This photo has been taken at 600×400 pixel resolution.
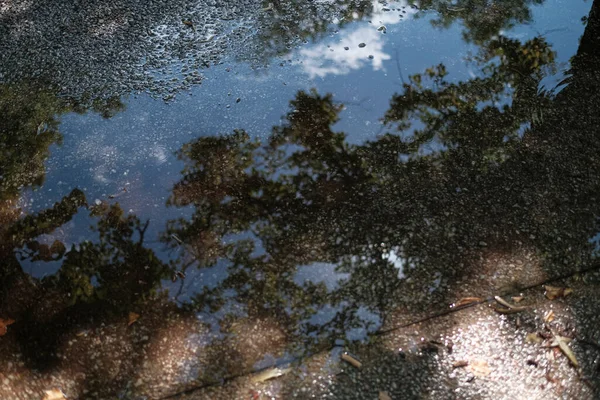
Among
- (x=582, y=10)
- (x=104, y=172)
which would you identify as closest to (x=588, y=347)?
(x=104, y=172)

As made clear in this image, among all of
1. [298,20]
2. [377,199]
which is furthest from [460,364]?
[298,20]

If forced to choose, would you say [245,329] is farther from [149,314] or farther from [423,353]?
[423,353]

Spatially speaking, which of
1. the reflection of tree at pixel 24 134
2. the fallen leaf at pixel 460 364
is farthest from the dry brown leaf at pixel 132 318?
the fallen leaf at pixel 460 364

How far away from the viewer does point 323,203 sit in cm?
290

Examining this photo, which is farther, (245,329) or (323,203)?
(323,203)

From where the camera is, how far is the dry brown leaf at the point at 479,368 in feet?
7.25

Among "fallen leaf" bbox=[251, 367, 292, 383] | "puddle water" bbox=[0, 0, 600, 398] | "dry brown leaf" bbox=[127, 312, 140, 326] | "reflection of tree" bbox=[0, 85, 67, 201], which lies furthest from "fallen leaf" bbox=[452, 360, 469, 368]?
"reflection of tree" bbox=[0, 85, 67, 201]

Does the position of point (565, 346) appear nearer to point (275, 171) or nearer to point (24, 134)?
point (275, 171)

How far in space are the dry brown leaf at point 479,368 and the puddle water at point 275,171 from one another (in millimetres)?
298

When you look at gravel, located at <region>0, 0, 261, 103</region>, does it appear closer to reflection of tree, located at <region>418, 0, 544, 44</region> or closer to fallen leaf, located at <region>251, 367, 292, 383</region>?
reflection of tree, located at <region>418, 0, 544, 44</region>

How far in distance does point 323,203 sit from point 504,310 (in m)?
1.00

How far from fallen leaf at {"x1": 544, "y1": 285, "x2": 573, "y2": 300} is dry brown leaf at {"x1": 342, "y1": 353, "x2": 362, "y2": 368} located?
2.90 feet

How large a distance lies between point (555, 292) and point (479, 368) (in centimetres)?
53

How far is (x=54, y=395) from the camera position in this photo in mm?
2217
